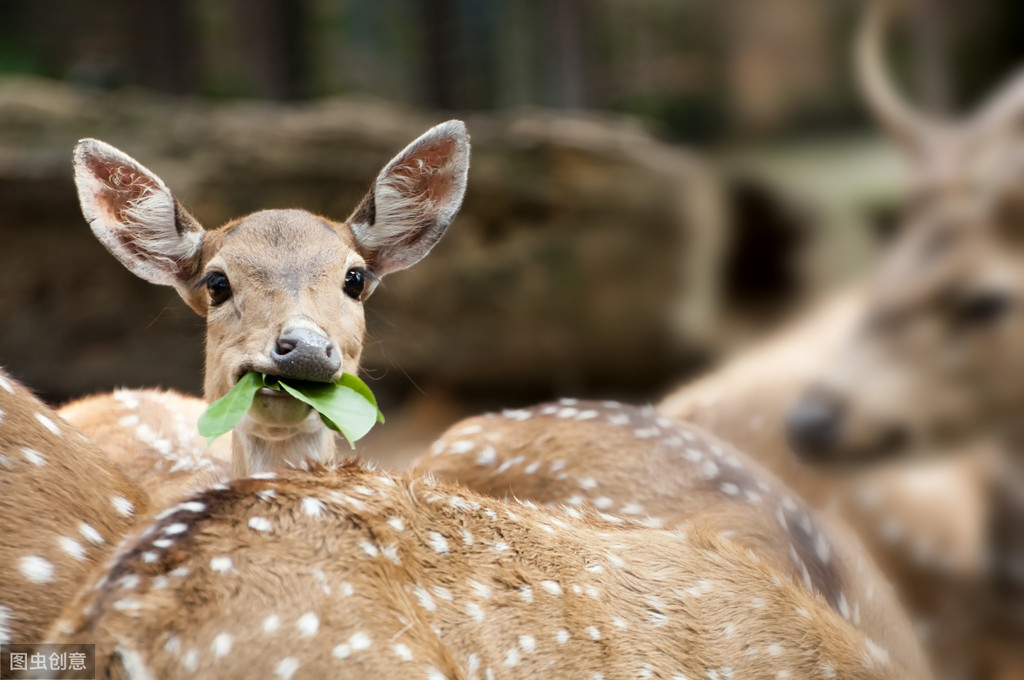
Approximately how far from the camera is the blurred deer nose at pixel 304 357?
7.84ft

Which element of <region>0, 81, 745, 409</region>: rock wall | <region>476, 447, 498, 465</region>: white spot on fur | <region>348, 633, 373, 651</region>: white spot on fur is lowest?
<region>348, 633, 373, 651</region>: white spot on fur

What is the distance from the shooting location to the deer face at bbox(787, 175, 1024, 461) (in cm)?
440

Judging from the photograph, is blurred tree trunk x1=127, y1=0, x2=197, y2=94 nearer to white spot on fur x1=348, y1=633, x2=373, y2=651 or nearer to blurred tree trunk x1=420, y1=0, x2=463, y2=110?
blurred tree trunk x1=420, y1=0, x2=463, y2=110

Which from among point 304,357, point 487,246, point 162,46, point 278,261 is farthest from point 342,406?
point 162,46

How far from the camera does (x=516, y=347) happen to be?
7934 millimetres

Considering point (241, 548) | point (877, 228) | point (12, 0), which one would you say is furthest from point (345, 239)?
point (12, 0)

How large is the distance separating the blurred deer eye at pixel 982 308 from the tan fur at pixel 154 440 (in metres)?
2.93

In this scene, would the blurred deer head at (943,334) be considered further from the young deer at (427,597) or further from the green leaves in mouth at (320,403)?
the green leaves in mouth at (320,403)

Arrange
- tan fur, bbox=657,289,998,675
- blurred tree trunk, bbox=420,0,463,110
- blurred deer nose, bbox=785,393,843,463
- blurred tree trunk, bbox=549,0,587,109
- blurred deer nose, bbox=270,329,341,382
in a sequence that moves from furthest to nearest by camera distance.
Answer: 1. blurred tree trunk, bbox=420,0,463,110
2. blurred tree trunk, bbox=549,0,587,109
3. tan fur, bbox=657,289,998,675
4. blurred deer nose, bbox=785,393,843,463
5. blurred deer nose, bbox=270,329,341,382

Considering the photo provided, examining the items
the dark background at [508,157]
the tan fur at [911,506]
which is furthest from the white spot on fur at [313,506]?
the dark background at [508,157]

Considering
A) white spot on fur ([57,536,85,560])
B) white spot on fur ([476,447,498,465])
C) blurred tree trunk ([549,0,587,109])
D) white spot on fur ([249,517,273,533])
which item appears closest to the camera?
white spot on fur ([249,517,273,533])

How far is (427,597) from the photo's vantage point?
1.95 metres

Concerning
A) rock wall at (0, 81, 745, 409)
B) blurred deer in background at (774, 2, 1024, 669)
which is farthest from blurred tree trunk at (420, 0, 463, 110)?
blurred deer in background at (774, 2, 1024, 669)

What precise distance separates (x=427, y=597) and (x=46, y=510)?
0.82 meters
